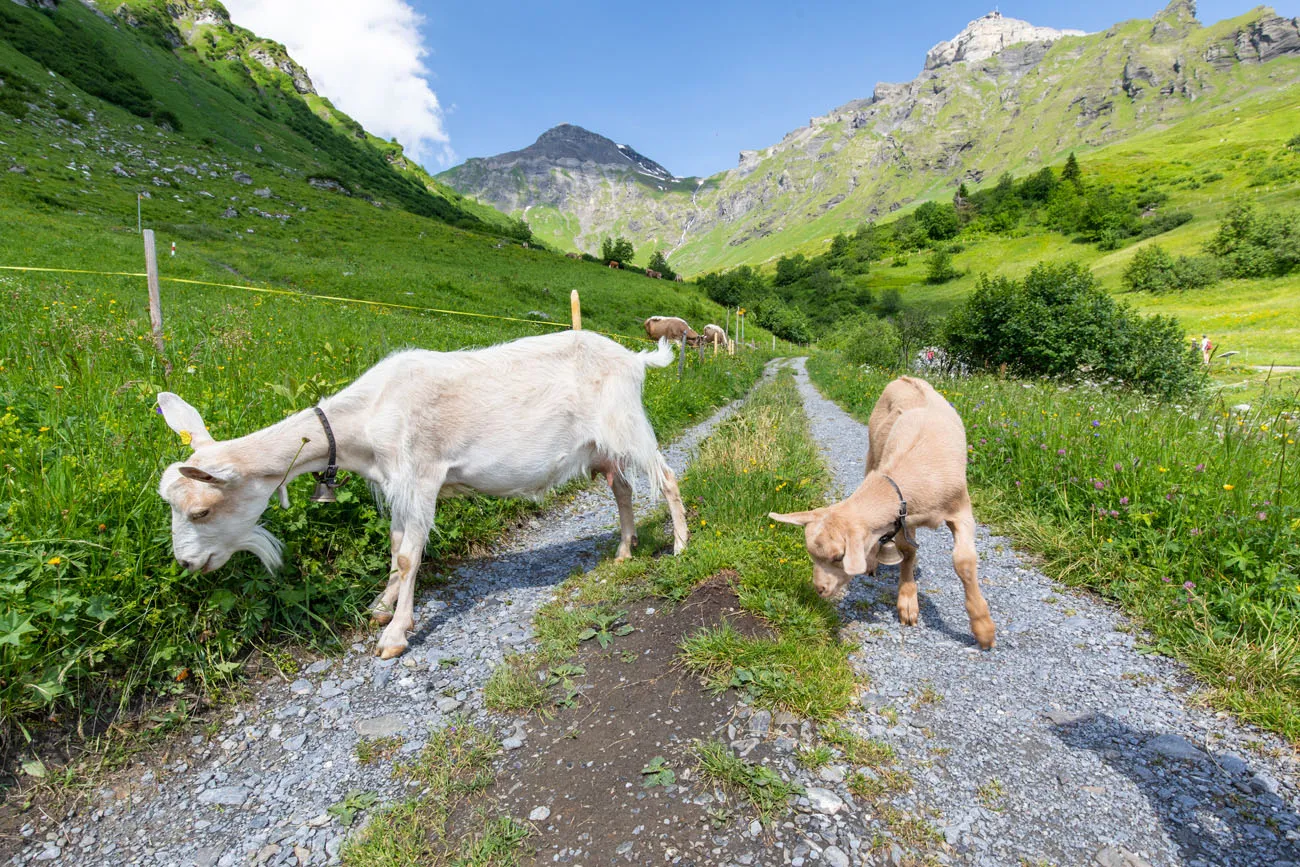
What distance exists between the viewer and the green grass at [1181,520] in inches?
146

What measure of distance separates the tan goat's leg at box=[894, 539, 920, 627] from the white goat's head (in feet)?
16.1

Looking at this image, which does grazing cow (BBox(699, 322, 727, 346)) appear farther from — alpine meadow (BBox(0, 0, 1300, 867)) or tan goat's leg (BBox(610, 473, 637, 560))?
tan goat's leg (BBox(610, 473, 637, 560))

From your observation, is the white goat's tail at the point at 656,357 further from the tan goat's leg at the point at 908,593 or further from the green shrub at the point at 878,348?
the green shrub at the point at 878,348

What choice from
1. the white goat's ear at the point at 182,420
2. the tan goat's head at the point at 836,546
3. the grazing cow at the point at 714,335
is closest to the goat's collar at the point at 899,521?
the tan goat's head at the point at 836,546

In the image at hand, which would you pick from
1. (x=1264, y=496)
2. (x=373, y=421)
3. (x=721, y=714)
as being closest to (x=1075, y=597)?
(x=1264, y=496)

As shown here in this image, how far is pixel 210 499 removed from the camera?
3.57 metres

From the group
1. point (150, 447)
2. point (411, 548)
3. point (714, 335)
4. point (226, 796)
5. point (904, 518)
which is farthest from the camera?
point (714, 335)

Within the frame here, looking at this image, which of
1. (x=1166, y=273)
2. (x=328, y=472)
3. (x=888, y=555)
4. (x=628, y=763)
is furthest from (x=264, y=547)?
(x=1166, y=273)

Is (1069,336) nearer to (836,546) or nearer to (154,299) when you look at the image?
(836,546)

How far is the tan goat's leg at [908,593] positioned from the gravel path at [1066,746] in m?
0.10

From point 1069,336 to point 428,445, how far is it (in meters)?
19.5

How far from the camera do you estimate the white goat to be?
12.2 ft

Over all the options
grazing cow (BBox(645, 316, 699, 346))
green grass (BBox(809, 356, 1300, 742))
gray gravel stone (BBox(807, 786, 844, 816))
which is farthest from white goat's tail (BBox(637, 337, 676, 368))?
grazing cow (BBox(645, 316, 699, 346))

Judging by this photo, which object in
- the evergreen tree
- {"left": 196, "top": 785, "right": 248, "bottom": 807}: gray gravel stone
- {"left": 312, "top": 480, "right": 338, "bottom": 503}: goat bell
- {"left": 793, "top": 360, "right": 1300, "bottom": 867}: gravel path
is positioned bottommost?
{"left": 793, "top": 360, "right": 1300, "bottom": 867}: gravel path
